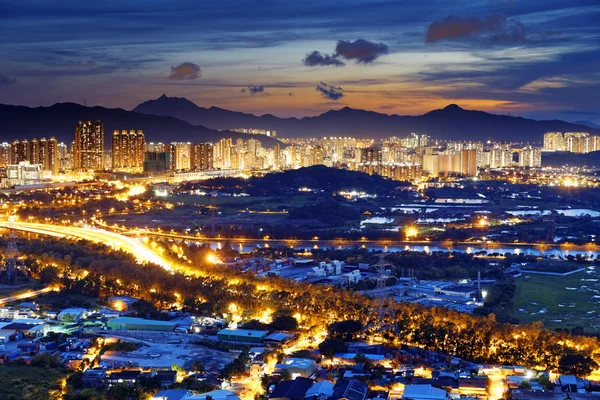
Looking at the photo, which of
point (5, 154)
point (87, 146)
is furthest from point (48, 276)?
point (5, 154)

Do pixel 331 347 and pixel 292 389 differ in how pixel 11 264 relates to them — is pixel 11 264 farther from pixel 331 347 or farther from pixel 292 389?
pixel 292 389

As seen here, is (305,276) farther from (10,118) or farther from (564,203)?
(10,118)

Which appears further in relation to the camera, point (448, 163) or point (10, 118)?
point (10, 118)

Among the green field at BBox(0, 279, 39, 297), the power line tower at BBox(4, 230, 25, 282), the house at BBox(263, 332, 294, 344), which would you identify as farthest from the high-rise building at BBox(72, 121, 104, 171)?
the house at BBox(263, 332, 294, 344)

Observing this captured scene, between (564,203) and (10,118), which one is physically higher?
(10,118)

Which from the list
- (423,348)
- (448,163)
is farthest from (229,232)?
(448,163)

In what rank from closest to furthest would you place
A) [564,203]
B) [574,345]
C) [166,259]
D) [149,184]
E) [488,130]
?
1. [574,345]
2. [166,259]
3. [564,203]
4. [149,184]
5. [488,130]

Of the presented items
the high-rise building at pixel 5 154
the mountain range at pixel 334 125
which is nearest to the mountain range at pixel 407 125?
the mountain range at pixel 334 125
